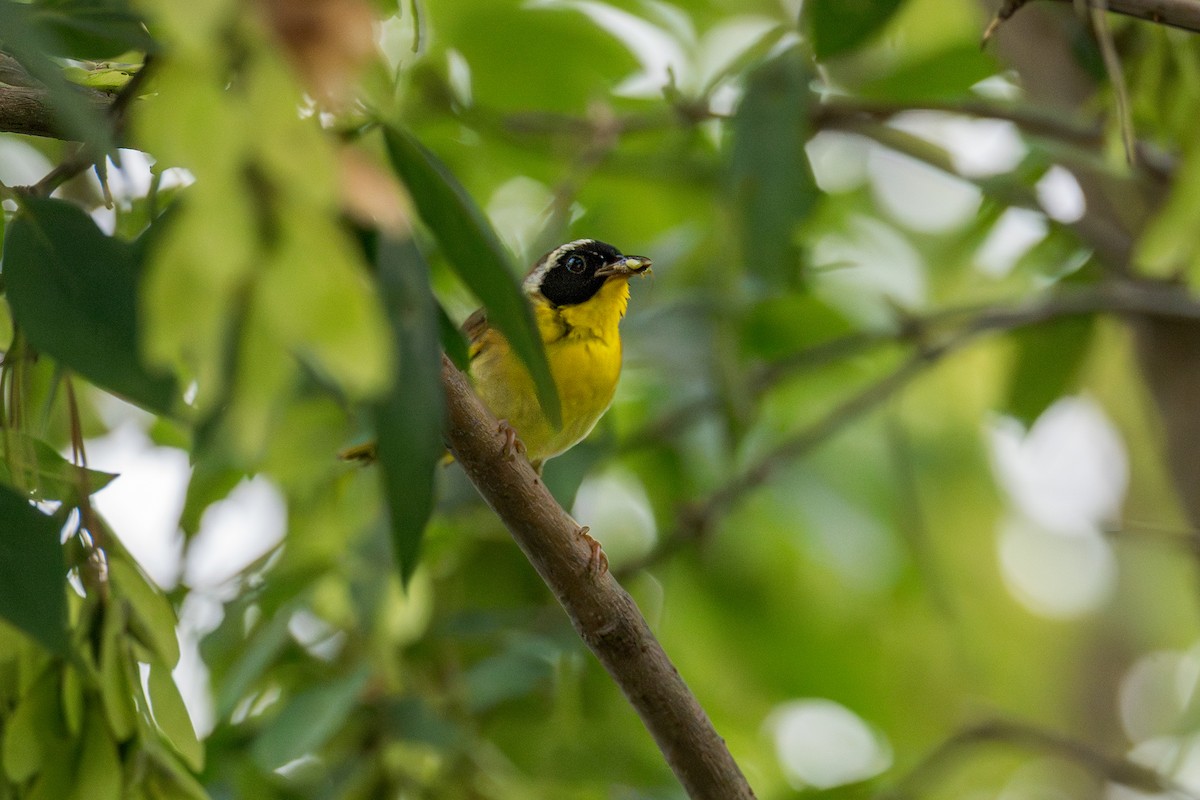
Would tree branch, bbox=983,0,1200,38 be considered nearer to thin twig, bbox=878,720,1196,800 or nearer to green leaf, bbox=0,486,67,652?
green leaf, bbox=0,486,67,652

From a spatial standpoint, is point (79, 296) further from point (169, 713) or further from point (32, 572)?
point (169, 713)

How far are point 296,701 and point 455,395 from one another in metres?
1.18

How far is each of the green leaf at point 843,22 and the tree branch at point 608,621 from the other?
1191mm

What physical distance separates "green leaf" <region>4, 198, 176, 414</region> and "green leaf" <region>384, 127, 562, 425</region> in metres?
0.29

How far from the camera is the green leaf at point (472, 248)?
1.13 m

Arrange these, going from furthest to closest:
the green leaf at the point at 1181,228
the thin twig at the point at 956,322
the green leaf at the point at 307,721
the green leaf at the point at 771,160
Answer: the thin twig at the point at 956,322 < the green leaf at the point at 771,160 < the green leaf at the point at 307,721 < the green leaf at the point at 1181,228

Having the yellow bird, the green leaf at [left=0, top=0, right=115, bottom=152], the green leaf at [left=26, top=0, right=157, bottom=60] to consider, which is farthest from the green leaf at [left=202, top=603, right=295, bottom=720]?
the green leaf at [left=0, top=0, right=115, bottom=152]

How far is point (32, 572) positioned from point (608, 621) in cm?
76

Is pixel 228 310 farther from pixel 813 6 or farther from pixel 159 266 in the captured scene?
pixel 813 6

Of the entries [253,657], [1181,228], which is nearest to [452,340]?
[1181,228]

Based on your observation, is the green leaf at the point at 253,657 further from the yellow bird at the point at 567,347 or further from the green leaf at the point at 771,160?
the green leaf at the point at 771,160

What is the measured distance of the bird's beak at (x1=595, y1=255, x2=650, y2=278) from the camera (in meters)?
3.08

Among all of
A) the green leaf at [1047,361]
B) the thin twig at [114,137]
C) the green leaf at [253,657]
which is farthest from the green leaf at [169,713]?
the green leaf at [1047,361]

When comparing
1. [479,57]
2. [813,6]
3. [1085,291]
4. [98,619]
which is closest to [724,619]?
[1085,291]
